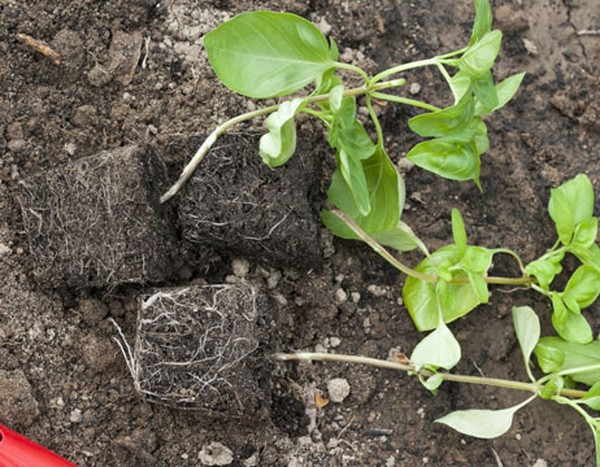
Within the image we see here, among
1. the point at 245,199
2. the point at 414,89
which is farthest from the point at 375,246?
the point at 414,89

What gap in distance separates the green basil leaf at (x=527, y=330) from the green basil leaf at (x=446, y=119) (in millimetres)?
397

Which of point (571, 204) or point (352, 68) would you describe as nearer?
point (352, 68)

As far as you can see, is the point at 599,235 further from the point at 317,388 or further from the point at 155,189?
the point at 155,189

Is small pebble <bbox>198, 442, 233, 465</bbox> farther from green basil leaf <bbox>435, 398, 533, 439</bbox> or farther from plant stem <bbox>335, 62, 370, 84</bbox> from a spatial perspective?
plant stem <bbox>335, 62, 370, 84</bbox>

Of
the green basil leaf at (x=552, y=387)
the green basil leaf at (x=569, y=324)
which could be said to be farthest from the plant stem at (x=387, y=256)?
the green basil leaf at (x=552, y=387)

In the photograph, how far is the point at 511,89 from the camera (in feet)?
5.77

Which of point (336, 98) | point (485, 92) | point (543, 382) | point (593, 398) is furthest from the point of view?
point (543, 382)

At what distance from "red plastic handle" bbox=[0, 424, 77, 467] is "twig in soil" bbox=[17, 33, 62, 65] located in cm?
68

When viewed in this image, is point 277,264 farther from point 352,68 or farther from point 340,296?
point 352,68

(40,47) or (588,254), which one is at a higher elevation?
(40,47)

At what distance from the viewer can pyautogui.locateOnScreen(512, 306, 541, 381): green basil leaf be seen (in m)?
1.78

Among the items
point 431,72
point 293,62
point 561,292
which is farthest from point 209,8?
point 561,292

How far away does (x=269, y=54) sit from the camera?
5.22ft

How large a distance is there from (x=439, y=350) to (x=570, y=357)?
0.29m
